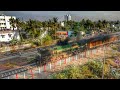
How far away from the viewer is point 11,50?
47.5ft

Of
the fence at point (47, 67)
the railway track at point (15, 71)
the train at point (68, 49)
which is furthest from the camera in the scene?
the train at point (68, 49)

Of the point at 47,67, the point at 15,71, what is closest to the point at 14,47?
the point at 15,71

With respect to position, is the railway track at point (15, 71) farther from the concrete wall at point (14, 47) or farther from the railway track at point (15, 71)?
the concrete wall at point (14, 47)

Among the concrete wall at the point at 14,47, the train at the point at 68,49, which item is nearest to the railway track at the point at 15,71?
the train at the point at 68,49

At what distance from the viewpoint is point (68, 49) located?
48.9 ft

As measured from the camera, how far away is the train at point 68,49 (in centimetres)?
1394

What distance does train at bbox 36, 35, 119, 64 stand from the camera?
45.7 feet

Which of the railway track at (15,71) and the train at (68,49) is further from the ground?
the train at (68,49)

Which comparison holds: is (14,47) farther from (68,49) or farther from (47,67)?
(68,49)
